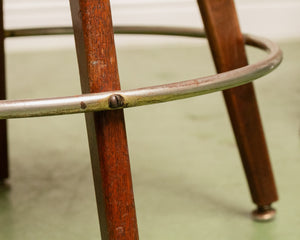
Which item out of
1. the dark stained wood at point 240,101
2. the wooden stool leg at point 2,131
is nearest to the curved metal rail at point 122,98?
the dark stained wood at point 240,101

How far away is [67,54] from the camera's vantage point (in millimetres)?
2314

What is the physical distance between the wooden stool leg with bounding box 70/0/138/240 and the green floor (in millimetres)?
292

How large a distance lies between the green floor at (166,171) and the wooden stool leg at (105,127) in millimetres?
292

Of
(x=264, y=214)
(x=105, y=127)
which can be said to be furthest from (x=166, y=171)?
(x=105, y=127)

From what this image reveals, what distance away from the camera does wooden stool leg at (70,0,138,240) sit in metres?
0.53

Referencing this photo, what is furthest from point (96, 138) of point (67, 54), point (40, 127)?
point (67, 54)

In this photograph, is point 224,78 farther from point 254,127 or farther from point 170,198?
point 170,198

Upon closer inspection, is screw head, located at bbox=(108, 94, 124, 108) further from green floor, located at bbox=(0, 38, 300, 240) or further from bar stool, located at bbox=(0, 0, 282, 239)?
green floor, located at bbox=(0, 38, 300, 240)

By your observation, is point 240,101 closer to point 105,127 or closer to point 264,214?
point 264,214

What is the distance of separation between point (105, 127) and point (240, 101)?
326 mm

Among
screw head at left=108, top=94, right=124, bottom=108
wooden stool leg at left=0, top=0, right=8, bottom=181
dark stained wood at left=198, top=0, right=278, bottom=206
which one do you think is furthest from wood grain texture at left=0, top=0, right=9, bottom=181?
screw head at left=108, top=94, right=124, bottom=108

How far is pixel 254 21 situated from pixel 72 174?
5.19 ft

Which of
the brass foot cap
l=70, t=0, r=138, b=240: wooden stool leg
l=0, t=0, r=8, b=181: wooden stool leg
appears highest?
l=0, t=0, r=8, b=181: wooden stool leg

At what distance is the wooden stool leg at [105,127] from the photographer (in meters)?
0.53
